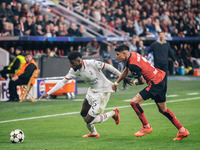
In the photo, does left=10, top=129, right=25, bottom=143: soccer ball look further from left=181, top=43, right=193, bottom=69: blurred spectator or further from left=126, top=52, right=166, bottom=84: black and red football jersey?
left=181, top=43, right=193, bottom=69: blurred spectator

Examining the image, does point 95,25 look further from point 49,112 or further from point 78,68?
point 78,68

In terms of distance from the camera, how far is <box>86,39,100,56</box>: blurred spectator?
84.1 ft

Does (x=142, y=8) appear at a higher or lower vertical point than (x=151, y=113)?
higher

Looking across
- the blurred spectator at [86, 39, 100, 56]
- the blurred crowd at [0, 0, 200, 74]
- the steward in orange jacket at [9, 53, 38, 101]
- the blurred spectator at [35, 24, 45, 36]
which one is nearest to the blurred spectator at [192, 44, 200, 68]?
the blurred crowd at [0, 0, 200, 74]

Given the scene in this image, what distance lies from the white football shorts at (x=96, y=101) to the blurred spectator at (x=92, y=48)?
1600 cm

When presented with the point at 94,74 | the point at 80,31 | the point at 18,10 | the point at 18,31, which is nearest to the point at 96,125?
the point at 94,74

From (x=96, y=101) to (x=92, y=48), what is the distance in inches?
656

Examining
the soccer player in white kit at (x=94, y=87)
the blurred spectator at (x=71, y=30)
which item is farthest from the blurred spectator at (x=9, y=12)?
the soccer player in white kit at (x=94, y=87)

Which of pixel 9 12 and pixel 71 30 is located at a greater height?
pixel 9 12

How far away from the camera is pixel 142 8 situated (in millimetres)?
34906

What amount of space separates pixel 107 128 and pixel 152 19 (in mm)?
23434

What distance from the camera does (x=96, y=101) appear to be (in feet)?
31.0

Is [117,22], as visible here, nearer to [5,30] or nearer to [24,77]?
[5,30]

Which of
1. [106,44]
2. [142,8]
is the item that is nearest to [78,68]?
[106,44]
